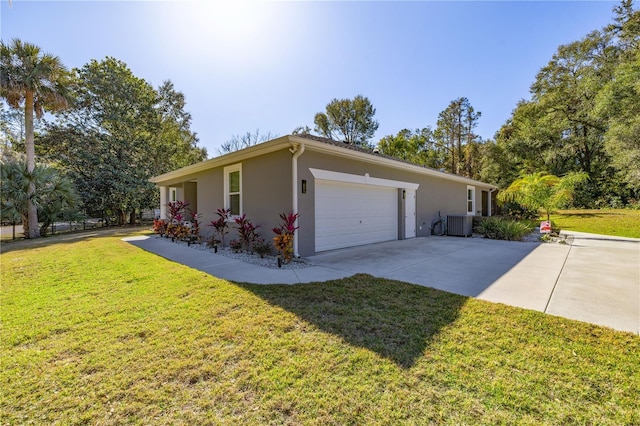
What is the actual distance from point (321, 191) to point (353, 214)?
5.30 ft

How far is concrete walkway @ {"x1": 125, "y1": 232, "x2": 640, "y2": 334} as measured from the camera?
3.88m

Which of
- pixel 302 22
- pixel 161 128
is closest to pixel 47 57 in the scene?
pixel 161 128

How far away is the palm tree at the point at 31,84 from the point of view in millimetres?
12828

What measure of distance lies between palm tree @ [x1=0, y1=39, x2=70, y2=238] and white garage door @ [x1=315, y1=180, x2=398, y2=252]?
14873 millimetres

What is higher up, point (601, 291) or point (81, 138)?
point (81, 138)

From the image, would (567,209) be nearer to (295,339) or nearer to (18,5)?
(295,339)

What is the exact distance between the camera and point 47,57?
13734 millimetres

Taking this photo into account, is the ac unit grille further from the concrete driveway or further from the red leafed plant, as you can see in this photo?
the red leafed plant

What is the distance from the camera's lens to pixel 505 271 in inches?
225

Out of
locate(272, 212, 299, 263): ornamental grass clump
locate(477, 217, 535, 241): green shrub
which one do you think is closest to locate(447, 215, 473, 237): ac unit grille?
locate(477, 217, 535, 241): green shrub

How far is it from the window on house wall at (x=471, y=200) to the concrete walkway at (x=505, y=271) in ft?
23.7

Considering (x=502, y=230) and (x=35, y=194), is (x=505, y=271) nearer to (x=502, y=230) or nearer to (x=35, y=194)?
(x=502, y=230)

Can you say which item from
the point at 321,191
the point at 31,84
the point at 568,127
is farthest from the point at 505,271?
the point at 568,127

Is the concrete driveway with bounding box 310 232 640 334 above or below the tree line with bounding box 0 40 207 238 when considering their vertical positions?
below
